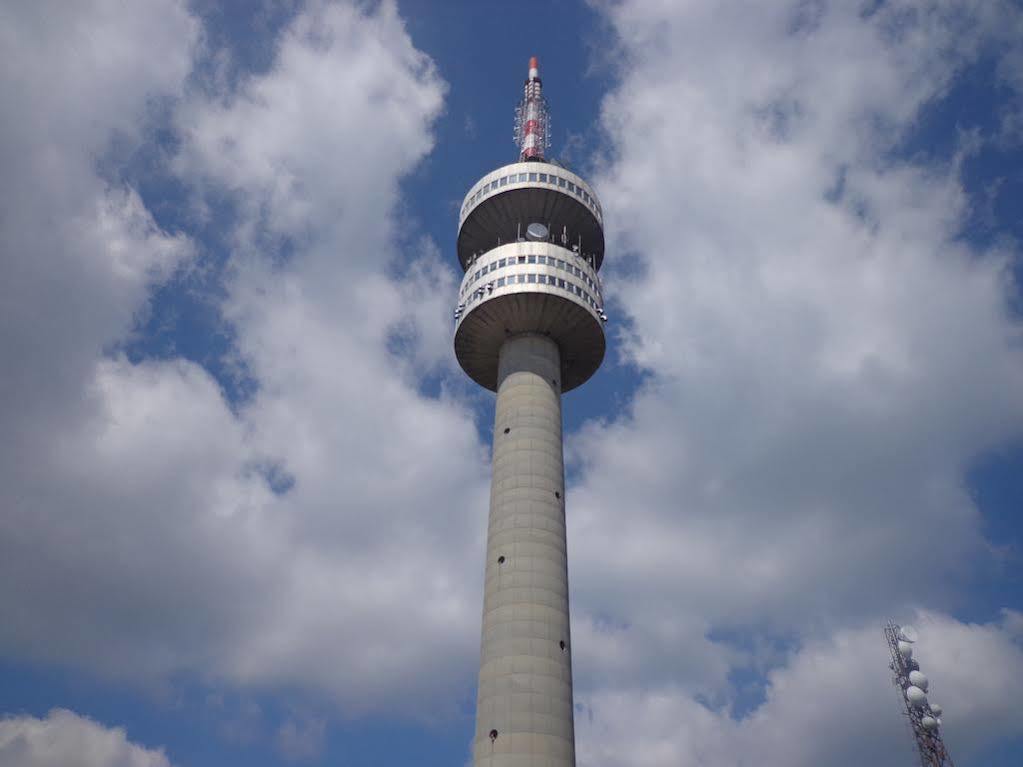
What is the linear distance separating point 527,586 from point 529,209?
35.5m

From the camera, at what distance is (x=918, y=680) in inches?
2734

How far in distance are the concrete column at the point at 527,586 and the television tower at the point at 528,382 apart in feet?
0.27

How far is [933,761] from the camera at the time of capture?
6800 cm

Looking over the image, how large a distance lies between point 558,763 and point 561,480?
65.2 feet

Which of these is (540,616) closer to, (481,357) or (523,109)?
(481,357)

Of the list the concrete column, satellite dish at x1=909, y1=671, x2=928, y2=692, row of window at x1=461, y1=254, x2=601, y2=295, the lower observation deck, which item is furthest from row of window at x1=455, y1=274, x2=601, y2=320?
satellite dish at x1=909, y1=671, x2=928, y2=692

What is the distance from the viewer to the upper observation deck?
77750 mm

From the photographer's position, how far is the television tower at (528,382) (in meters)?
53.7

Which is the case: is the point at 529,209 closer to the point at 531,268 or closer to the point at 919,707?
the point at 531,268

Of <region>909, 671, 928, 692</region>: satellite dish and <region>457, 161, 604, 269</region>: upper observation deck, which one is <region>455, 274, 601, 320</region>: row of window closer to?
<region>457, 161, 604, 269</region>: upper observation deck

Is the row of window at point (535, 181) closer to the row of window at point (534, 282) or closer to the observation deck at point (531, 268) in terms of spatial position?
the observation deck at point (531, 268)

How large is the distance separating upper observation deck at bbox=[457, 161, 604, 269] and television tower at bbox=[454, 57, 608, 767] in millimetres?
102

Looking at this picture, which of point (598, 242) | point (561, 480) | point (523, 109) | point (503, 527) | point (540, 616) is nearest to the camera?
point (540, 616)

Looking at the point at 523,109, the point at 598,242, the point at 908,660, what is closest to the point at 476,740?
the point at 908,660
